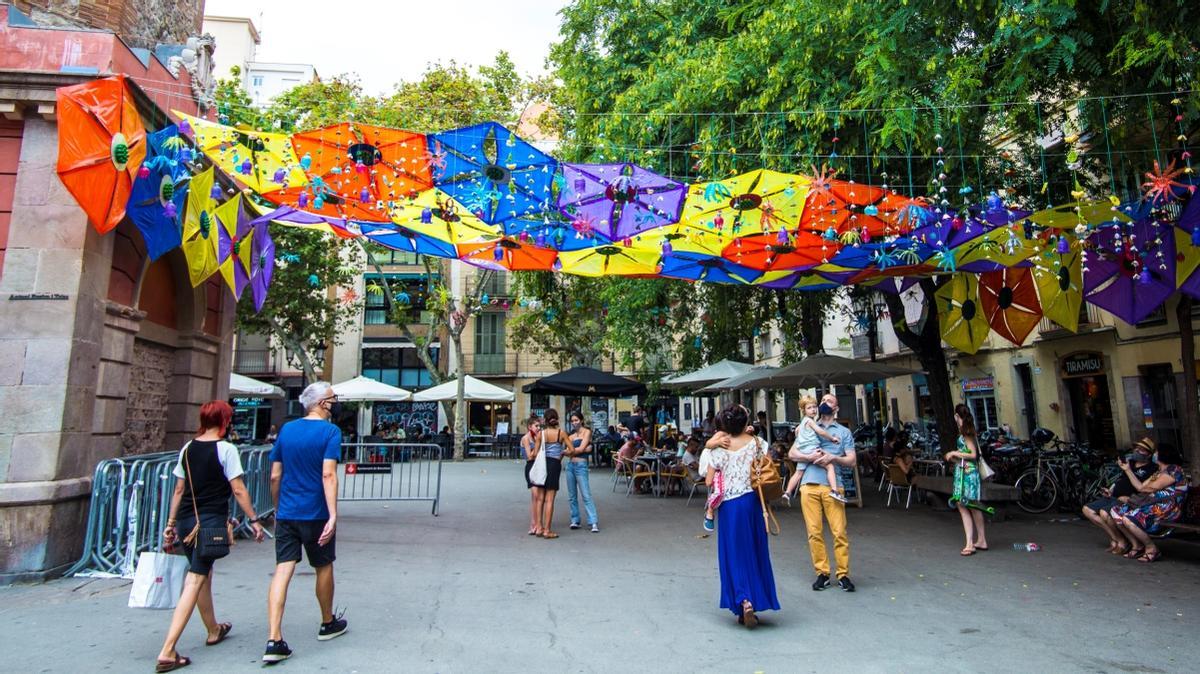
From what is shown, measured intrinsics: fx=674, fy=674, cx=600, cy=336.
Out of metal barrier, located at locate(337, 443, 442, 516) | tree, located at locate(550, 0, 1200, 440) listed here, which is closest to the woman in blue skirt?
tree, located at locate(550, 0, 1200, 440)

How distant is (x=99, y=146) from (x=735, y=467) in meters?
6.14

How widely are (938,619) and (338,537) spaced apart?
264 inches

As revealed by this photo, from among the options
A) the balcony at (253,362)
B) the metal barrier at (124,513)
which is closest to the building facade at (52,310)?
the metal barrier at (124,513)

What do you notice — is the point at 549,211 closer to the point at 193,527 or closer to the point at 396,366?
the point at 193,527

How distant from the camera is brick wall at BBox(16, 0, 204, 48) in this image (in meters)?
7.62

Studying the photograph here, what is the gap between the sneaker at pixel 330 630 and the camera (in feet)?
14.9

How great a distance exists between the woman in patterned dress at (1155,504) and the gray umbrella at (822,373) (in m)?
5.17

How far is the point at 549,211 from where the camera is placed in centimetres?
734

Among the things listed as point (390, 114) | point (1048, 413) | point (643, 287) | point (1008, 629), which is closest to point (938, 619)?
point (1008, 629)

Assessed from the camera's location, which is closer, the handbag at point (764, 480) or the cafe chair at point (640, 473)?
the handbag at point (764, 480)

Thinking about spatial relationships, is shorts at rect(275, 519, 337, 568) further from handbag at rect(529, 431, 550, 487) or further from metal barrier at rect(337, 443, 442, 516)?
metal barrier at rect(337, 443, 442, 516)

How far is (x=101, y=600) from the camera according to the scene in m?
5.52

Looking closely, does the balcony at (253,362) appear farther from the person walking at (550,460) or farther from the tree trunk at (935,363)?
the tree trunk at (935,363)

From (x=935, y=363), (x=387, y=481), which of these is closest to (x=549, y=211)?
(x=935, y=363)
